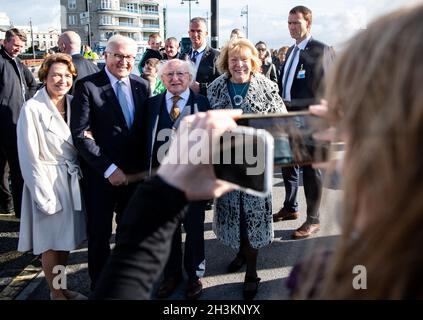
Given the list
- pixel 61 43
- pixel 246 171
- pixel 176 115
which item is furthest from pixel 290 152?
pixel 61 43

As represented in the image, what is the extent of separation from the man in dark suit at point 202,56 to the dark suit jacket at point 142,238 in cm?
423

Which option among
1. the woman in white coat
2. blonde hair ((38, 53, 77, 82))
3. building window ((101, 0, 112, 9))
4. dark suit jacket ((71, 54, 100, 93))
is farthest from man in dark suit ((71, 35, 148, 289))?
building window ((101, 0, 112, 9))

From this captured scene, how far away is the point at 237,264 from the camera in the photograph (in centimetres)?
376

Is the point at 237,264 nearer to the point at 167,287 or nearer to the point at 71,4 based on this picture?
the point at 167,287

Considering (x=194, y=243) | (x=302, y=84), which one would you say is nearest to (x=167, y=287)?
(x=194, y=243)

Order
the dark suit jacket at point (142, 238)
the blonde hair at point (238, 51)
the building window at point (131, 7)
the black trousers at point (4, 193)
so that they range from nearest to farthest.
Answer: the dark suit jacket at point (142, 238) → the blonde hair at point (238, 51) → the black trousers at point (4, 193) → the building window at point (131, 7)

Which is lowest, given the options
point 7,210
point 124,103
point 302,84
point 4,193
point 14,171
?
point 7,210

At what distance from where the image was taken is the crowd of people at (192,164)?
1.96 ft

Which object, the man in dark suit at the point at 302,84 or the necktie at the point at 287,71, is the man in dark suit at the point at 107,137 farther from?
the necktie at the point at 287,71

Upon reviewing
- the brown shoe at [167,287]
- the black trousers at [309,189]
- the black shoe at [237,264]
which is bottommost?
the brown shoe at [167,287]

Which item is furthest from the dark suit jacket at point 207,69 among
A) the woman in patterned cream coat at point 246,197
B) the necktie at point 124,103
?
the necktie at point 124,103

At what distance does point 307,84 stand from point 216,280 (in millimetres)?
2273

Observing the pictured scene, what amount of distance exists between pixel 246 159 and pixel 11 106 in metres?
4.92
